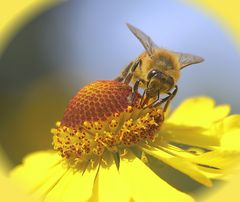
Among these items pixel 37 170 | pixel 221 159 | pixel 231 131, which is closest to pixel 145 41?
pixel 231 131

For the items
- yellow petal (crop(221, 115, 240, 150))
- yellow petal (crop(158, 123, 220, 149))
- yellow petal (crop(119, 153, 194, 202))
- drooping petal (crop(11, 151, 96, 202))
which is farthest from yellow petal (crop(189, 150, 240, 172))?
drooping petal (crop(11, 151, 96, 202))

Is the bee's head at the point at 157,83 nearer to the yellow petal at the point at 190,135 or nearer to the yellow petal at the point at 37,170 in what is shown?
the yellow petal at the point at 190,135

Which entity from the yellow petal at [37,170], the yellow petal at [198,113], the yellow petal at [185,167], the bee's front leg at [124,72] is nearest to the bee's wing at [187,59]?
the bee's front leg at [124,72]

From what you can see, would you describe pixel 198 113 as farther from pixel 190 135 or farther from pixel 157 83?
pixel 157 83

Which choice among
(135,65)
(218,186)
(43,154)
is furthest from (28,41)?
(218,186)

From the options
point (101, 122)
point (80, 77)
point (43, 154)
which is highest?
point (101, 122)

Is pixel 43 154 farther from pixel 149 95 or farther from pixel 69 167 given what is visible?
pixel 149 95

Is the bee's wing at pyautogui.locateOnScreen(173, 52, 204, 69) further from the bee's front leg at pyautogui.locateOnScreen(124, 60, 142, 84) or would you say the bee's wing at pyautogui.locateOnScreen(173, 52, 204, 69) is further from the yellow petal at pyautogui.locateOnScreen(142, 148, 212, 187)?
the yellow petal at pyautogui.locateOnScreen(142, 148, 212, 187)
